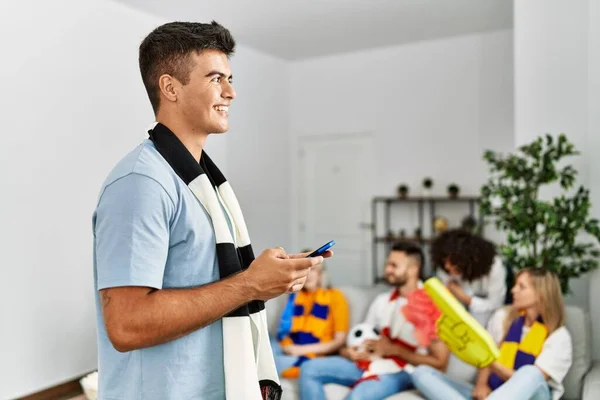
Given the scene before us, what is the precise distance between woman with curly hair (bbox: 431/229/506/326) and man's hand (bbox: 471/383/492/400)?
0.56m

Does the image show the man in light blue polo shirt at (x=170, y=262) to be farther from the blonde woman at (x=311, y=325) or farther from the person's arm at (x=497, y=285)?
the person's arm at (x=497, y=285)

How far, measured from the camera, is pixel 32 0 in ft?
12.3

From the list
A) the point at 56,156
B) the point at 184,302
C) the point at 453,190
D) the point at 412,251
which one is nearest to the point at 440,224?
the point at 453,190

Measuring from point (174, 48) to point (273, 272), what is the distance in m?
0.49

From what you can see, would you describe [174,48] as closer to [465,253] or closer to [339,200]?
[465,253]

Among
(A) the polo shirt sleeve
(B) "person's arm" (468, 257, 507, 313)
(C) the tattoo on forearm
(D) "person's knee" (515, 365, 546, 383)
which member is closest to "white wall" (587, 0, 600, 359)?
(B) "person's arm" (468, 257, 507, 313)

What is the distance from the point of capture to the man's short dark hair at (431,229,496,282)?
3.37 m

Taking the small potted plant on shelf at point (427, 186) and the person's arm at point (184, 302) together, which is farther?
the small potted plant on shelf at point (427, 186)

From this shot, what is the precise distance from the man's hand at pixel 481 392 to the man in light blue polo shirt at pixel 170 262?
1.94 metres

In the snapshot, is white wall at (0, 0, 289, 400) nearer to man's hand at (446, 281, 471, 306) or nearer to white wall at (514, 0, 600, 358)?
man's hand at (446, 281, 471, 306)

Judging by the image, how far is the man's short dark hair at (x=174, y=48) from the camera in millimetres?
1176

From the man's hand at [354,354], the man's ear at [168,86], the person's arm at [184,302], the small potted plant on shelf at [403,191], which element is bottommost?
the man's hand at [354,354]

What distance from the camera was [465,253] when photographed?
133 inches

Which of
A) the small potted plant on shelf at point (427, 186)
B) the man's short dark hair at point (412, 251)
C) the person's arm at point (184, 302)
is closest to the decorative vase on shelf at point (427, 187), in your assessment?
the small potted plant on shelf at point (427, 186)
